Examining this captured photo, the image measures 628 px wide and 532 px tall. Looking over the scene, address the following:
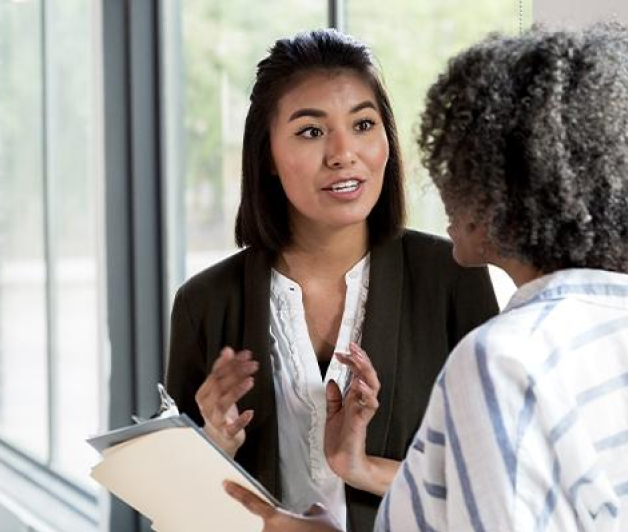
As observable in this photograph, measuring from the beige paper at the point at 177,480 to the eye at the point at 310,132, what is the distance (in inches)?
23.8

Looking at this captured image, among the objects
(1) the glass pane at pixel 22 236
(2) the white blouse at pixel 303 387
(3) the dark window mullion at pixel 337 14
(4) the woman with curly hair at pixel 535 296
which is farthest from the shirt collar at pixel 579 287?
(1) the glass pane at pixel 22 236

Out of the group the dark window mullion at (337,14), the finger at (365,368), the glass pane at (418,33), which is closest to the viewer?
the finger at (365,368)

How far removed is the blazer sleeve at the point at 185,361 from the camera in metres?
1.86

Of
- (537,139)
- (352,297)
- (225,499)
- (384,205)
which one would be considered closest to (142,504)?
(225,499)

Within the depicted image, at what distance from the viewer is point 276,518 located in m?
Result: 1.35

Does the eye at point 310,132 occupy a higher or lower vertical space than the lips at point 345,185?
higher

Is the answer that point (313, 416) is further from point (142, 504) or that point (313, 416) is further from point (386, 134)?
point (386, 134)

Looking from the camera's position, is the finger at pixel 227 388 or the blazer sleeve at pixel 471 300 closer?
the finger at pixel 227 388

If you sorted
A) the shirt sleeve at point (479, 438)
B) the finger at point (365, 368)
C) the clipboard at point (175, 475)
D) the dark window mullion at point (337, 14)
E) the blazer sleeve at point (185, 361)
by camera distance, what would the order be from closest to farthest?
the shirt sleeve at point (479, 438), the clipboard at point (175, 475), the finger at point (365, 368), the blazer sleeve at point (185, 361), the dark window mullion at point (337, 14)

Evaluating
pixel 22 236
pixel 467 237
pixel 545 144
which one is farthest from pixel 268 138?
pixel 22 236

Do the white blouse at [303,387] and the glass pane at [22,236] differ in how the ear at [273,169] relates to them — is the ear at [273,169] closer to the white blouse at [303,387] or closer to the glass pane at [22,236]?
the white blouse at [303,387]

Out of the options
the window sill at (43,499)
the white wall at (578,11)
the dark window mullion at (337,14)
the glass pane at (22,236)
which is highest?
the dark window mullion at (337,14)

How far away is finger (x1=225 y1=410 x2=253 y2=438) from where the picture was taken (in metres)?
1.68

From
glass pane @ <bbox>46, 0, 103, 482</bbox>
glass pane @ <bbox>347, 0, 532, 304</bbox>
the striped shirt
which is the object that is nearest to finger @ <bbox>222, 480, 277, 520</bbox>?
the striped shirt
